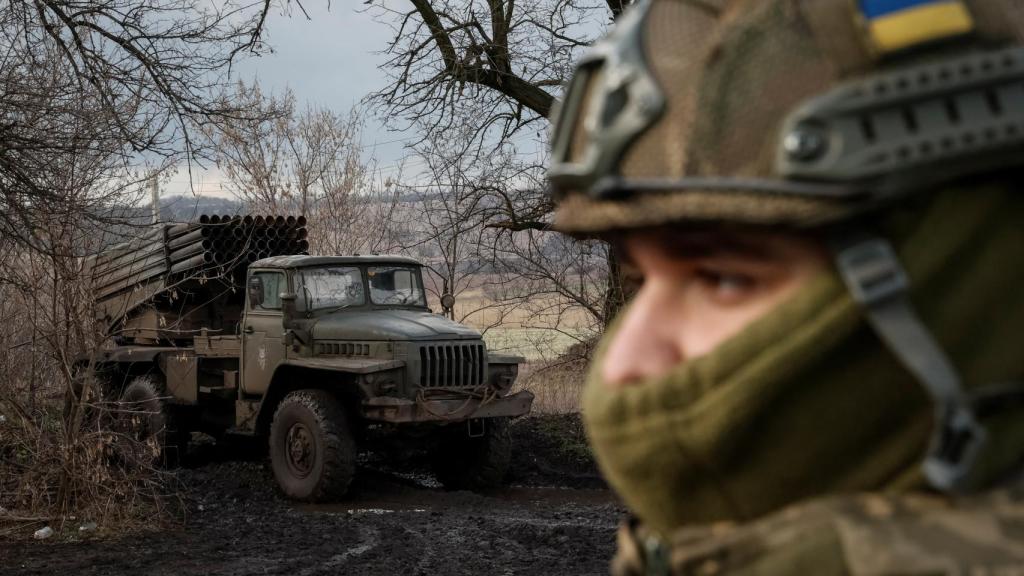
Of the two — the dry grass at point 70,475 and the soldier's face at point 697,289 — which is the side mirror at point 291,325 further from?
the soldier's face at point 697,289

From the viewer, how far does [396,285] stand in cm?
1074

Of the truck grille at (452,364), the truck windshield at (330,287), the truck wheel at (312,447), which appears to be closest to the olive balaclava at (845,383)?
the truck wheel at (312,447)

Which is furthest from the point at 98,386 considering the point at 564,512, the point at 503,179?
the point at 503,179

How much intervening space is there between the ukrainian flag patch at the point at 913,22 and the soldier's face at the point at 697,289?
0.17m

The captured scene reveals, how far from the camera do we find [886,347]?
2.89ft

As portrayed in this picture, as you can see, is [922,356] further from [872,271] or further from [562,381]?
[562,381]

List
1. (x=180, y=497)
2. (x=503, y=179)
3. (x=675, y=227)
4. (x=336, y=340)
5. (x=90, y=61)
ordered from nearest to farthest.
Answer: (x=675, y=227) → (x=90, y=61) → (x=180, y=497) → (x=336, y=340) → (x=503, y=179)

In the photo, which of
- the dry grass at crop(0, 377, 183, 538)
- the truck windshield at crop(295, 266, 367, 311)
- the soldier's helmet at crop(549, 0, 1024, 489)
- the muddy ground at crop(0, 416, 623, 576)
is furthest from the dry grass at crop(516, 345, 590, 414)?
the soldier's helmet at crop(549, 0, 1024, 489)

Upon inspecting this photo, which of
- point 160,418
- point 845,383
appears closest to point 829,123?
point 845,383

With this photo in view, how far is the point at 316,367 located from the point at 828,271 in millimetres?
8882

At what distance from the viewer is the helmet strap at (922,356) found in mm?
834

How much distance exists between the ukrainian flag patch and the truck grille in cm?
881

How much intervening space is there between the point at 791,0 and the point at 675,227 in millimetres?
210

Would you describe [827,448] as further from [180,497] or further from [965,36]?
[180,497]
